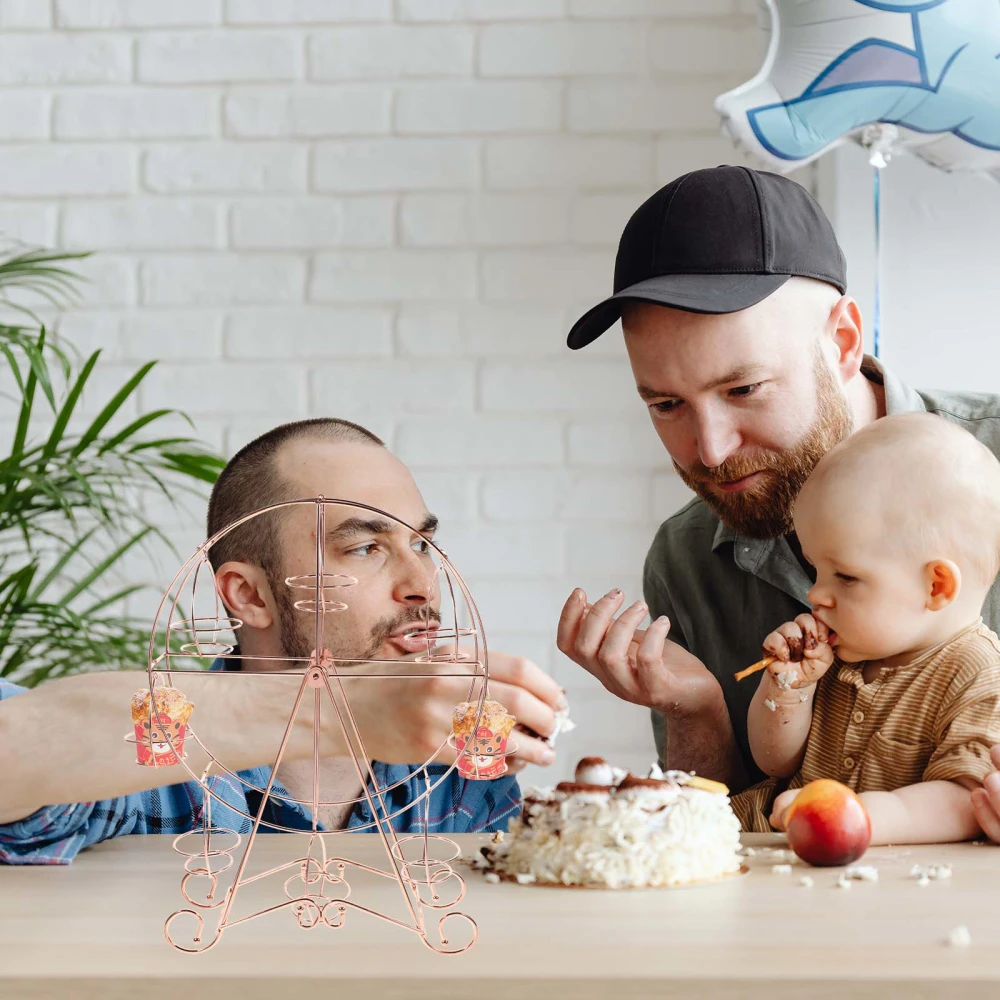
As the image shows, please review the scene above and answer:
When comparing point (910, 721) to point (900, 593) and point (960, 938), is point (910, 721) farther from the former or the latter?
point (960, 938)

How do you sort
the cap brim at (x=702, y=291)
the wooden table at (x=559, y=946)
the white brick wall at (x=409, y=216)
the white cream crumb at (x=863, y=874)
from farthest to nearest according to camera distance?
the white brick wall at (x=409, y=216) → the cap brim at (x=702, y=291) → the white cream crumb at (x=863, y=874) → the wooden table at (x=559, y=946)

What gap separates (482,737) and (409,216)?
75.9 inches

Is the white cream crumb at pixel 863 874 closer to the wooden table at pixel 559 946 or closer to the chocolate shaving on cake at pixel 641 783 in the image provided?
the wooden table at pixel 559 946

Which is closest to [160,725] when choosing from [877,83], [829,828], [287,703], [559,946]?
[287,703]

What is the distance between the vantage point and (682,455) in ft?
5.24

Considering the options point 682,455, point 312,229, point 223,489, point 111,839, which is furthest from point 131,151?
point 111,839

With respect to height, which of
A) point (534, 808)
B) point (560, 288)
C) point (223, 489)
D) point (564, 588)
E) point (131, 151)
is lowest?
point (564, 588)

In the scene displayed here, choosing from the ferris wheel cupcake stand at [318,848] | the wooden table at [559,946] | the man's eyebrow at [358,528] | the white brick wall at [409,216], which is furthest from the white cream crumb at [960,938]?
the white brick wall at [409,216]

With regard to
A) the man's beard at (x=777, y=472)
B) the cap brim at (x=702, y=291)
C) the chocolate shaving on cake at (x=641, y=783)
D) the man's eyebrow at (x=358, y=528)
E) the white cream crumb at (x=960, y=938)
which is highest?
the cap brim at (x=702, y=291)

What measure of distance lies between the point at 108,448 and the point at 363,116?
1.02 meters

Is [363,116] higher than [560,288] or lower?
higher

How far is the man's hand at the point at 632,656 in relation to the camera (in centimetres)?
126

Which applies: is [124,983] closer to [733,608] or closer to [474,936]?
[474,936]

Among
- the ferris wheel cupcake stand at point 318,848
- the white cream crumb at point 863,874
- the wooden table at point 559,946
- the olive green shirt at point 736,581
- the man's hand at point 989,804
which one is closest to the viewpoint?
the wooden table at point 559,946
